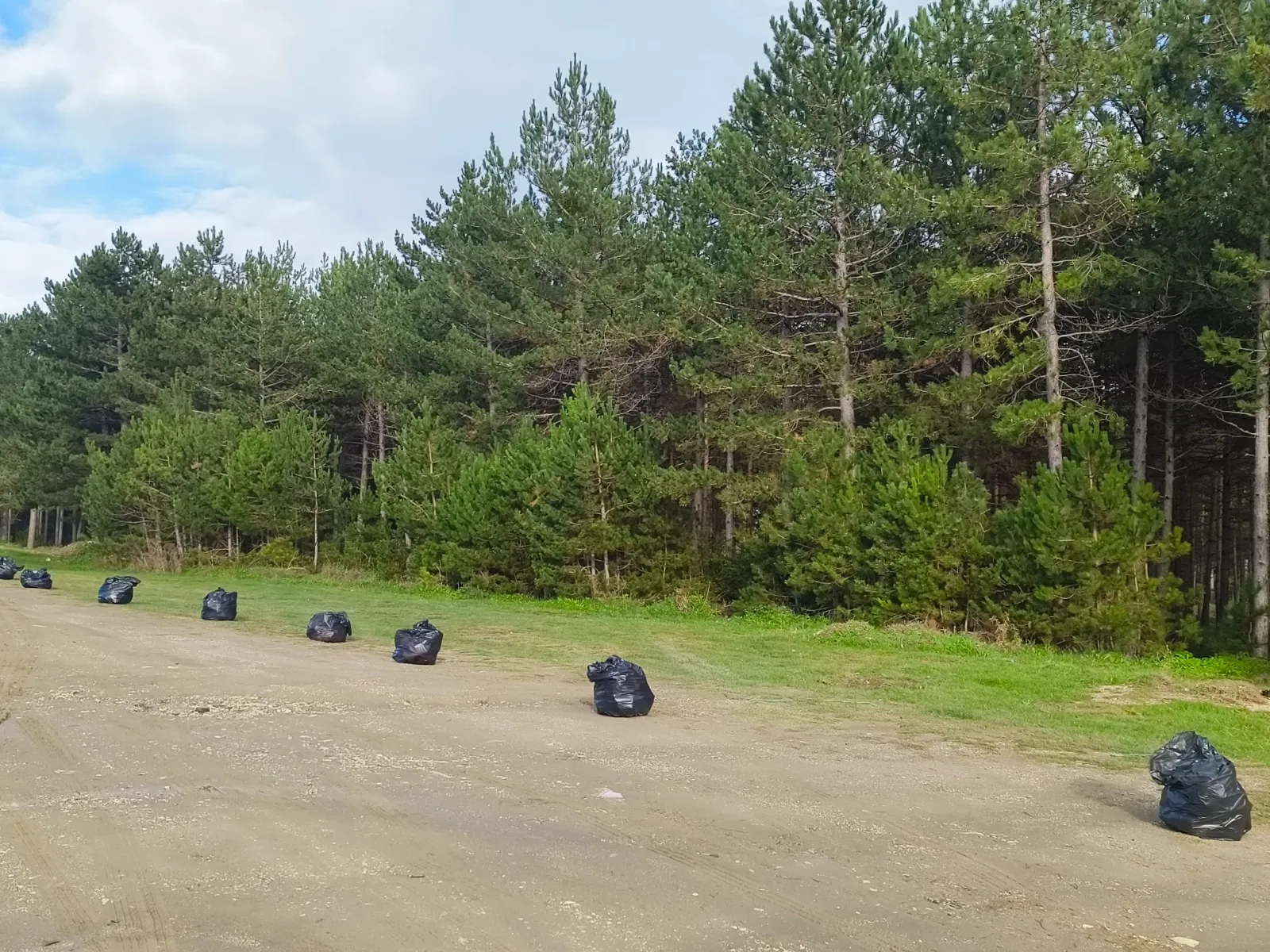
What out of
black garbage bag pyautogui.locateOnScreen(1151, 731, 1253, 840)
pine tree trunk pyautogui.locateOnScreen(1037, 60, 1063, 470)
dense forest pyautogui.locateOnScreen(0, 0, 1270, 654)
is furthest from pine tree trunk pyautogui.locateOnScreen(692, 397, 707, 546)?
black garbage bag pyautogui.locateOnScreen(1151, 731, 1253, 840)

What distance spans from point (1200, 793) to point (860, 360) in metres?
19.1

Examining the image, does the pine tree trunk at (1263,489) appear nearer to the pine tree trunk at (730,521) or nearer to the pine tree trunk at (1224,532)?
the pine tree trunk at (1224,532)

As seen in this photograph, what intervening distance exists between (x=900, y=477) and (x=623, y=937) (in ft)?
51.1

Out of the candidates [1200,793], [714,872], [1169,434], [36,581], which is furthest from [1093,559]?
[36,581]

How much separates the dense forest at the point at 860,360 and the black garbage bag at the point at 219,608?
26.8 ft

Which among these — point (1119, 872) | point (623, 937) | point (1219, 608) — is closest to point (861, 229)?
point (1219, 608)

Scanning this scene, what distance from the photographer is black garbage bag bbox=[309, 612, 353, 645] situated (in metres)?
16.9

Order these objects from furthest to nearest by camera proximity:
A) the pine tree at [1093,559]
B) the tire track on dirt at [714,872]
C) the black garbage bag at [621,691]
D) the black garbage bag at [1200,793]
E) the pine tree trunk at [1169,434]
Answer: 1. the pine tree trunk at [1169,434]
2. the pine tree at [1093,559]
3. the black garbage bag at [621,691]
4. the black garbage bag at [1200,793]
5. the tire track on dirt at [714,872]

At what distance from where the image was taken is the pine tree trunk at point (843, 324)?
22.8 meters

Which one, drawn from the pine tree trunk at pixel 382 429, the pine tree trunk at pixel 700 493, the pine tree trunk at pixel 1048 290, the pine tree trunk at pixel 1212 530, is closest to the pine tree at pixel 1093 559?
the pine tree trunk at pixel 1048 290

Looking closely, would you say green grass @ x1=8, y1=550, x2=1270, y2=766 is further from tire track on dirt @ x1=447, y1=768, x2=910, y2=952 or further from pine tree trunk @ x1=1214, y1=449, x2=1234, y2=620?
pine tree trunk @ x1=1214, y1=449, x2=1234, y2=620

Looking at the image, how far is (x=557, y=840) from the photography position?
20.2 ft

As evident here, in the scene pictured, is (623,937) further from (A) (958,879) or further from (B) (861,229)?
(B) (861,229)

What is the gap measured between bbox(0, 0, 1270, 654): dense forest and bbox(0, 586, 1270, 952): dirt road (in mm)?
10141
